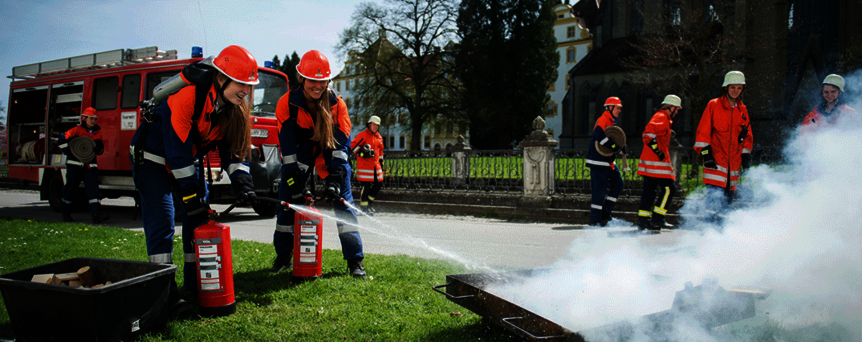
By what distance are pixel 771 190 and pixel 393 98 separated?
32068 mm

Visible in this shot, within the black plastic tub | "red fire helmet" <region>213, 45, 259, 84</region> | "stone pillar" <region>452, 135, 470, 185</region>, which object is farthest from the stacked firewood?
"stone pillar" <region>452, 135, 470, 185</region>

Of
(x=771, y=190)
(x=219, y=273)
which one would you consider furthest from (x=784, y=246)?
(x=219, y=273)

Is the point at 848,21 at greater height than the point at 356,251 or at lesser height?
greater

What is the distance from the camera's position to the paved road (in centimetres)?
590

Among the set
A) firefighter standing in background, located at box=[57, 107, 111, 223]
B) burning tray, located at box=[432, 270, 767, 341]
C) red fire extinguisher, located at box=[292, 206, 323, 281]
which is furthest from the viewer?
firefighter standing in background, located at box=[57, 107, 111, 223]

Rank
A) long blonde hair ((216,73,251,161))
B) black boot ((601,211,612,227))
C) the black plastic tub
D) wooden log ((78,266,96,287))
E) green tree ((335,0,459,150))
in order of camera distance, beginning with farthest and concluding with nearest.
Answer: green tree ((335,0,459,150)) → black boot ((601,211,612,227)) → long blonde hair ((216,73,251,161)) → wooden log ((78,266,96,287)) → the black plastic tub

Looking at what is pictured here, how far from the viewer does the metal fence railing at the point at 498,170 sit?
1023 centimetres

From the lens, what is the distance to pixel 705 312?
2.49m

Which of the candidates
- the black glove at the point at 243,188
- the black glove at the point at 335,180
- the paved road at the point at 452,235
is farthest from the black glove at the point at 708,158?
the black glove at the point at 243,188

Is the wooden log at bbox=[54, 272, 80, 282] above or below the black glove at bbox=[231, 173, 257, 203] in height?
below

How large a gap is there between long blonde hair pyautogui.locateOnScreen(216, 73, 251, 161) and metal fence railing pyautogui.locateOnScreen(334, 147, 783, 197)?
761 centimetres

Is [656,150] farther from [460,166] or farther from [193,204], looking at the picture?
[193,204]

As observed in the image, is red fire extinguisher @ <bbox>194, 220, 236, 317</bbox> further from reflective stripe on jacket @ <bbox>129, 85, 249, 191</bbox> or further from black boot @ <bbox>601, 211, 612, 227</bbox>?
black boot @ <bbox>601, 211, 612, 227</bbox>

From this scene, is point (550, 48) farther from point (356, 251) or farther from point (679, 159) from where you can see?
point (356, 251)
